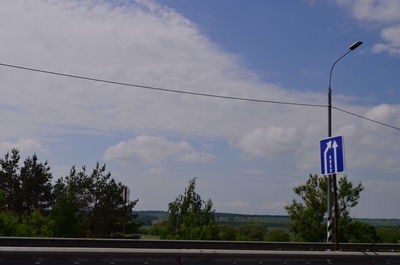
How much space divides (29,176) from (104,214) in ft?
31.3

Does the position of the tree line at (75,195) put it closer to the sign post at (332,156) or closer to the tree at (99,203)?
the tree at (99,203)

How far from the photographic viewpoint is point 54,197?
186 ft

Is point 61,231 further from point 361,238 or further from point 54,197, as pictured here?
point 361,238

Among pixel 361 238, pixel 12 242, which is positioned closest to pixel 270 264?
pixel 12 242

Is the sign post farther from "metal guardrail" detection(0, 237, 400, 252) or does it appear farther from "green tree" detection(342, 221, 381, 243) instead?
"green tree" detection(342, 221, 381, 243)

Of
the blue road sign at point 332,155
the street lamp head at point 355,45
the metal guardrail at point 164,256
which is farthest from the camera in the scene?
the street lamp head at point 355,45

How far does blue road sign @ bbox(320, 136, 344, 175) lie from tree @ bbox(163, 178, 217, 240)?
2300cm

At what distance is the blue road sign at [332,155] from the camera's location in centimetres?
1444

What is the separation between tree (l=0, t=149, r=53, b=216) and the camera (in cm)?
5431

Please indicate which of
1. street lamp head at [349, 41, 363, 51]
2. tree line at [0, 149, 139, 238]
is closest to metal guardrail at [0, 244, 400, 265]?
street lamp head at [349, 41, 363, 51]

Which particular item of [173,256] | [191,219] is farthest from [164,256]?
[191,219]

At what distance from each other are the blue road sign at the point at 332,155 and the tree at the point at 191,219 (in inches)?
906

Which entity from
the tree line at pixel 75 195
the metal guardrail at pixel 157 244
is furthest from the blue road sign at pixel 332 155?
the tree line at pixel 75 195

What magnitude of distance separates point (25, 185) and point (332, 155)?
4653 cm
